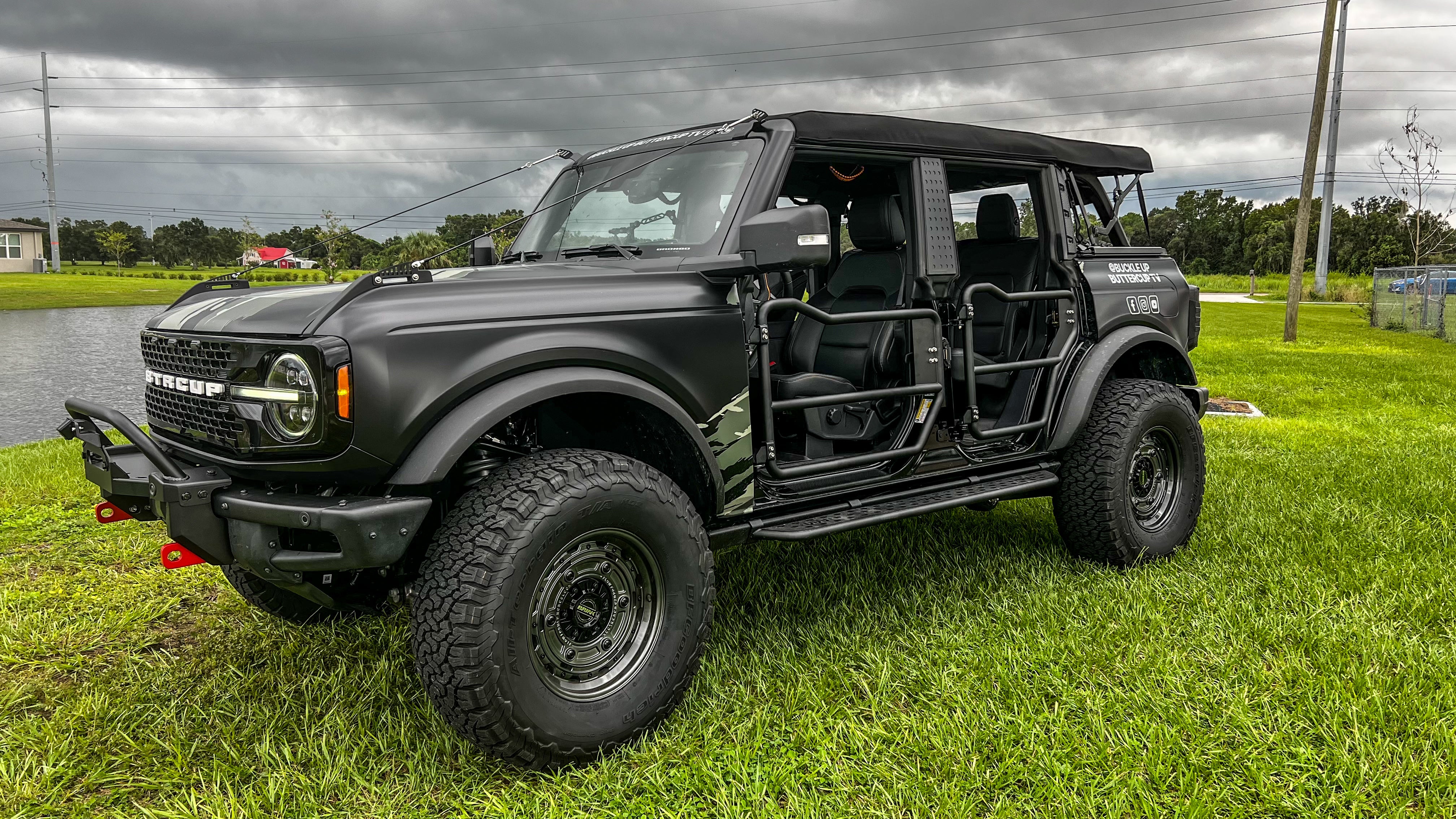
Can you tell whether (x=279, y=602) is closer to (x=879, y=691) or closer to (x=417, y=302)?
(x=417, y=302)

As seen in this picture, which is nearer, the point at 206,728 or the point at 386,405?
the point at 386,405

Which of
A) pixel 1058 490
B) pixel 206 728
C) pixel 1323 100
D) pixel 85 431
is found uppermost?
pixel 1323 100

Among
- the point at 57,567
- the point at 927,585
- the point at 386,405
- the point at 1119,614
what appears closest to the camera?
the point at 386,405

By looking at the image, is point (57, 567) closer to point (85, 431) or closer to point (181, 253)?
point (85, 431)

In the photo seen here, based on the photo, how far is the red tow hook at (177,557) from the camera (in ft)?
10.5

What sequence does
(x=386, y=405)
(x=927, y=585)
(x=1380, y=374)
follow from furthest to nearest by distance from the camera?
(x=1380, y=374) → (x=927, y=585) → (x=386, y=405)

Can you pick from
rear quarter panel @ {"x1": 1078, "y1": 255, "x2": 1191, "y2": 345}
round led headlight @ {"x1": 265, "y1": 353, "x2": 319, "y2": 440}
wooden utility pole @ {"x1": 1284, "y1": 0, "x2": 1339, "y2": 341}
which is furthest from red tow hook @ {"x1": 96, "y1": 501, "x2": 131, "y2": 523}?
wooden utility pole @ {"x1": 1284, "y1": 0, "x2": 1339, "y2": 341}

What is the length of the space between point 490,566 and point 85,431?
1.67 metres

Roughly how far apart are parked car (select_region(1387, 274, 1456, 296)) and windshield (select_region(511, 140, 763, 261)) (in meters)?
21.9

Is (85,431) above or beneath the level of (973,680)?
above

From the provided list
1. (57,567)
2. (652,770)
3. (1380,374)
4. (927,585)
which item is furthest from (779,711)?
(1380,374)

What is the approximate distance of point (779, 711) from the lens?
3.35 metres

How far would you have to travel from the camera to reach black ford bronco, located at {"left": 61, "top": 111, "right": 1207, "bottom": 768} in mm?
2768

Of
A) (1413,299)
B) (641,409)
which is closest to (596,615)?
(641,409)
